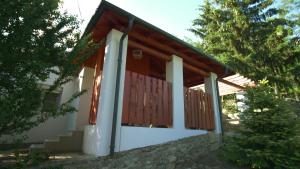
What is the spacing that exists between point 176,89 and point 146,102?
1.33 m

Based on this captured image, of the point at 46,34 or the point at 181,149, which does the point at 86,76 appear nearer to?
the point at 46,34

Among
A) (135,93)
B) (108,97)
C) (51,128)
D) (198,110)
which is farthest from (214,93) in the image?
(51,128)

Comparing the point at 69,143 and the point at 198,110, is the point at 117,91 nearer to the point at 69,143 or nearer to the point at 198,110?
A: the point at 69,143

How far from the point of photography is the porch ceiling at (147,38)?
4.93 meters

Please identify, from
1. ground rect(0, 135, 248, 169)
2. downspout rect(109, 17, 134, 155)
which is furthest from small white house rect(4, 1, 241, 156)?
ground rect(0, 135, 248, 169)

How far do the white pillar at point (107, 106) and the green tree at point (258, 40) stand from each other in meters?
11.9

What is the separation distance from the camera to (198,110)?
7.38 metres

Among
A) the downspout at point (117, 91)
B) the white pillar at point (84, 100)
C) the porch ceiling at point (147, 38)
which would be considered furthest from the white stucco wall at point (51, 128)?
the downspout at point (117, 91)

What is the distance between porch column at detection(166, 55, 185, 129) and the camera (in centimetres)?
626

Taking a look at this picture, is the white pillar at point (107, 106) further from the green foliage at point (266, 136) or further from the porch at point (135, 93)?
the green foliage at point (266, 136)

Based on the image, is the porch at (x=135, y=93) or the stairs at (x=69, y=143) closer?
the porch at (x=135, y=93)

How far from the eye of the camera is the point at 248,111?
157 inches

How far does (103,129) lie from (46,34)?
7.13ft

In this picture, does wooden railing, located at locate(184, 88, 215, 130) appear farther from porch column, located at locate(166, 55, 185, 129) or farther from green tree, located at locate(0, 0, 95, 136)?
green tree, located at locate(0, 0, 95, 136)
